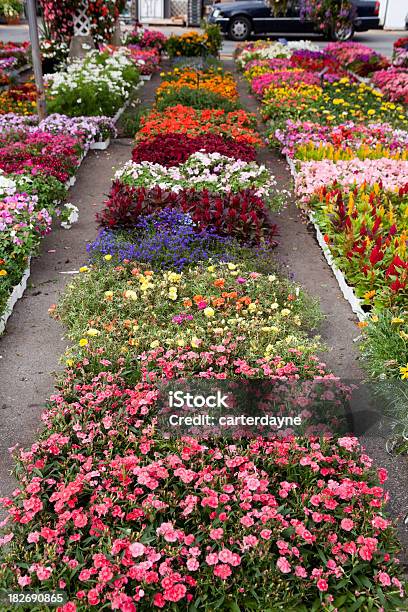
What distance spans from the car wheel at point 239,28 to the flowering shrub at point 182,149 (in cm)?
1852

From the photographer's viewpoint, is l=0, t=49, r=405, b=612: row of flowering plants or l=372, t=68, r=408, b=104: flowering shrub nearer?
l=0, t=49, r=405, b=612: row of flowering plants

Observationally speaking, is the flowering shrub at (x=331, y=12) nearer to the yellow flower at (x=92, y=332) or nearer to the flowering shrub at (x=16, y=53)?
the flowering shrub at (x=16, y=53)

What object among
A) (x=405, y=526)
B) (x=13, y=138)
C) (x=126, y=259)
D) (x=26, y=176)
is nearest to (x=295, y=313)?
(x=126, y=259)

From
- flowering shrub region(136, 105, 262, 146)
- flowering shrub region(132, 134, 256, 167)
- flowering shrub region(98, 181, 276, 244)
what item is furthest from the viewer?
flowering shrub region(136, 105, 262, 146)

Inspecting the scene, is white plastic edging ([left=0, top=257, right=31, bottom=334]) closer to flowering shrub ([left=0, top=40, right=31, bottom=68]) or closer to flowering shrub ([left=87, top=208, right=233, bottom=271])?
flowering shrub ([left=87, top=208, right=233, bottom=271])

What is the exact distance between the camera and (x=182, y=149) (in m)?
7.92

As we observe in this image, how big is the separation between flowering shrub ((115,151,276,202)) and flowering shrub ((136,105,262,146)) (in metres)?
1.40

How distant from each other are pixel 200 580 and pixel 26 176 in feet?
18.0

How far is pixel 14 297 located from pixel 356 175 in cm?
435

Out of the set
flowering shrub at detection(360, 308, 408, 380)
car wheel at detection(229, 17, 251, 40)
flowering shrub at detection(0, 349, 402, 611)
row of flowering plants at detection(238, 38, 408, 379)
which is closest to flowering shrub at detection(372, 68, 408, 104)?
row of flowering plants at detection(238, 38, 408, 379)

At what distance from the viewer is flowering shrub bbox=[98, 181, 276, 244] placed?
20.0 ft

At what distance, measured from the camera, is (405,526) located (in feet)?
10.5

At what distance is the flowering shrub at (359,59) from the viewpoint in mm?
16078

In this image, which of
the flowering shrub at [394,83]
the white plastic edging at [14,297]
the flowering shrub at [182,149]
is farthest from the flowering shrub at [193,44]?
the white plastic edging at [14,297]
